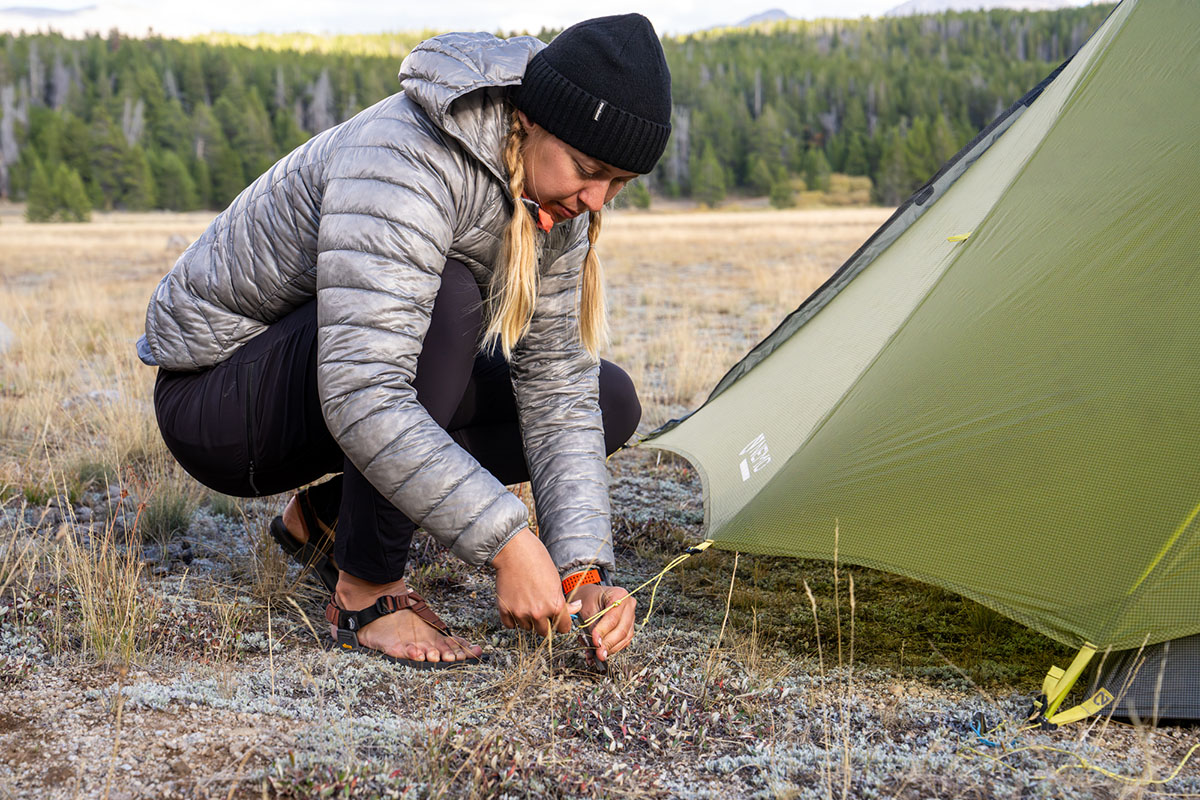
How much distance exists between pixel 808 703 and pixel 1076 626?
1.97 feet

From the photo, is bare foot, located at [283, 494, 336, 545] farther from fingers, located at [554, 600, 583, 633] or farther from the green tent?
the green tent

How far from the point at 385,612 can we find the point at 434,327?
74cm

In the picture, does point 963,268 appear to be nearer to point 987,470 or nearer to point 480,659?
point 987,470

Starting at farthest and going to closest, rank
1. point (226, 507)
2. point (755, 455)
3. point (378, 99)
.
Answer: point (378, 99), point (226, 507), point (755, 455)

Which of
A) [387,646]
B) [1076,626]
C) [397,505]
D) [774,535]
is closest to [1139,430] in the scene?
[1076,626]

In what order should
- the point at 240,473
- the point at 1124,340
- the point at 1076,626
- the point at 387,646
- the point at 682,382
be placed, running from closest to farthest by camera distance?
the point at 1076,626, the point at 1124,340, the point at 387,646, the point at 240,473, the point at 682,382

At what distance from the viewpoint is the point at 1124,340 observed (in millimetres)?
2098

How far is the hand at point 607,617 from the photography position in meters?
2.16

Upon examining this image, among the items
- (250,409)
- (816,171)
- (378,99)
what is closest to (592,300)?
(250,409)

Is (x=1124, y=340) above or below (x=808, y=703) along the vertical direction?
above

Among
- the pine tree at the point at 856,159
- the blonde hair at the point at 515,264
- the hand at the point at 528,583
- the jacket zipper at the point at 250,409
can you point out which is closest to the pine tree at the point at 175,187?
the pine tree at the point at 856,159

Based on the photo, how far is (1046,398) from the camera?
212 cm

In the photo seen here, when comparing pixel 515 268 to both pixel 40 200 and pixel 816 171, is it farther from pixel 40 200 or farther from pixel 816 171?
pixel 816 171

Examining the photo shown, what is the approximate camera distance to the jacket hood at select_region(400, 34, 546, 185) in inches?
80.1
